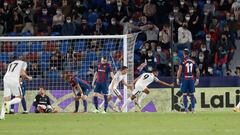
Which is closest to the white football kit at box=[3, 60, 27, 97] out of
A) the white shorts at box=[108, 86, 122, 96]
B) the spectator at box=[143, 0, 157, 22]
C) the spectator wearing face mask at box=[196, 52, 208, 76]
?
the white shorts at box=[108, 86, 122, 96]

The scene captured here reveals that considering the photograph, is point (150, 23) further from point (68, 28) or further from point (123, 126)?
point (123, 126)

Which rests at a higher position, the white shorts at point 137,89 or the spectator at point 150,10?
the spectator at point 150,10

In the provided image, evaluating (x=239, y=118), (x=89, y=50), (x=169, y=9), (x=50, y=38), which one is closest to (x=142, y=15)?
(x=169, y=9)

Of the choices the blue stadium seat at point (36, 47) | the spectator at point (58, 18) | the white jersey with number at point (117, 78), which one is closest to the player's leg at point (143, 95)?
the white jersey with number at point (117, 78)

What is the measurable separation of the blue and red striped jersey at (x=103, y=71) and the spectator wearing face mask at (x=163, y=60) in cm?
342

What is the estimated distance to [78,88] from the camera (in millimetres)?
26672

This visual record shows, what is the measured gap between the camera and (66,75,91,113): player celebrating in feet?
87.9

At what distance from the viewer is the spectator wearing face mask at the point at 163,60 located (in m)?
29.1

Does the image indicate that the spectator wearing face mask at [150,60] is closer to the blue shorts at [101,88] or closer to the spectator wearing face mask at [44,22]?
the blue shorts at [101,88]

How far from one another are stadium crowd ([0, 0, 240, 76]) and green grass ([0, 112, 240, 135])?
8.36 m

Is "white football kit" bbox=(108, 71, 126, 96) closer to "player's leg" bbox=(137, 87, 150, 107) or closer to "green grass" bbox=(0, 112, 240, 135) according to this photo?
"player's leg" bbox=(137, 87, 150, 107)

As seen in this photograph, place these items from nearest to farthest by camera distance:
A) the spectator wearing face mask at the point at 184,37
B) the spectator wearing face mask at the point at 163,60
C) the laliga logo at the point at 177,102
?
1. the laliga logo at the point at 177,102
2. the spectator wearing face mask at the point at 163,60
3. the spectator wearing face mask at the point at 184,37

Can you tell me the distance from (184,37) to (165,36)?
790mm

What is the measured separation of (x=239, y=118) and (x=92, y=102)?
28.3 feet
